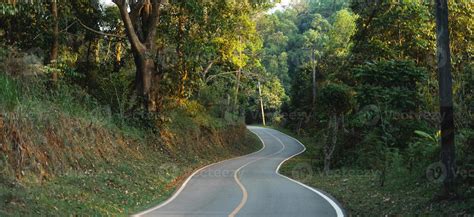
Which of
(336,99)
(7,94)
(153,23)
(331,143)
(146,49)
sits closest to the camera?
(7,94)

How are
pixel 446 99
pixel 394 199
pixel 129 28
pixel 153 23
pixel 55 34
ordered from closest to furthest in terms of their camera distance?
pixel 446 99 → pixel 394 199 → pixel 55 34 → pixel 129 28 → pixel 153 23

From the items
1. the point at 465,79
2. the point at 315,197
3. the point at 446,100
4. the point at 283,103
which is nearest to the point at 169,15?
the point at 315,197

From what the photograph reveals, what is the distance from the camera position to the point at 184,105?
113 ft

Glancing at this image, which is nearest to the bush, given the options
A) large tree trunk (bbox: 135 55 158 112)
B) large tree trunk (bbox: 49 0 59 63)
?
large tree trunk (bbox: 49 0 59 63)

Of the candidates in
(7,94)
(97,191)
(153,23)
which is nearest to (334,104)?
(153,23)

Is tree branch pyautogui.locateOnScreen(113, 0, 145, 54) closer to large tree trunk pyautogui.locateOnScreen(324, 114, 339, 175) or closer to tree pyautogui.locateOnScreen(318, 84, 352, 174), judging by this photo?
tree pyautogui.locateOnScreen(318, 84, 352, 174)

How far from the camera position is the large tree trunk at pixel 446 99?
10211 mm

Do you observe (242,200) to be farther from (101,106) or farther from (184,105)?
(184,105)

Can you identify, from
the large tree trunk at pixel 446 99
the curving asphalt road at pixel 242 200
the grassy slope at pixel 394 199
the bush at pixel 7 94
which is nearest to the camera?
the grassy slope at pixel 394 199

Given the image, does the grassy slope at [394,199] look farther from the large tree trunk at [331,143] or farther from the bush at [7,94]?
the bush at [7,94]

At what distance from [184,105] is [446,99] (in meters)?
25.5

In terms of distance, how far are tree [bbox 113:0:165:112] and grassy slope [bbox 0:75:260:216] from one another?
6.58 ft

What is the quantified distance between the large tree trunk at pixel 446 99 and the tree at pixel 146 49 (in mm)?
17568

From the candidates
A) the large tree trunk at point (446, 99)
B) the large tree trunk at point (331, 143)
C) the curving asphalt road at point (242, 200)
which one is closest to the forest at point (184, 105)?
the large tree trunk at point (446, 99)
